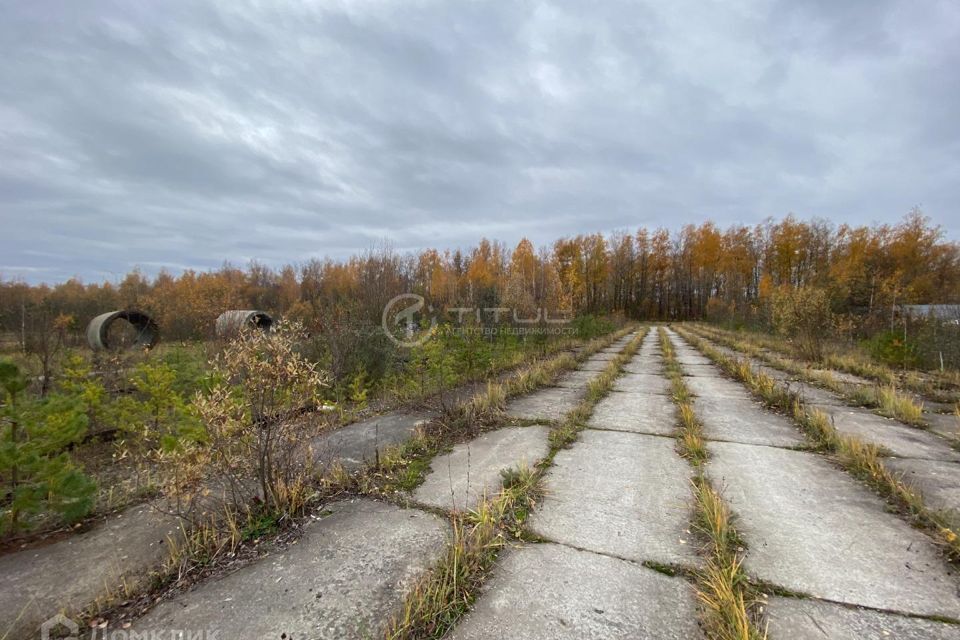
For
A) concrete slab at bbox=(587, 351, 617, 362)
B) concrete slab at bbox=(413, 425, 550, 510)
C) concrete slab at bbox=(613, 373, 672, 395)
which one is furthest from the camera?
concrete slab at bbox=(587, 351, 617, 362)

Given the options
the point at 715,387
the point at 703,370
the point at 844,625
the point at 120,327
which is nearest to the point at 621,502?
the point at 844,625

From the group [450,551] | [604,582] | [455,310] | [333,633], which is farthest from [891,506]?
[455,310]

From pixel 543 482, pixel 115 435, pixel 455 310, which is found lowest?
pixel 115 435

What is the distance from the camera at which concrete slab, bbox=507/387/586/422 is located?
15.2 feet

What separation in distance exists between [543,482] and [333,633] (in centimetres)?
175

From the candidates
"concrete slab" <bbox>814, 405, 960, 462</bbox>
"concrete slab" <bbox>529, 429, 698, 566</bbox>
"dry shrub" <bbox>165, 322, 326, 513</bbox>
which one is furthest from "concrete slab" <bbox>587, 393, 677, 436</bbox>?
"dry shrub" <bbox>165, 322, 326, 513</bbox>

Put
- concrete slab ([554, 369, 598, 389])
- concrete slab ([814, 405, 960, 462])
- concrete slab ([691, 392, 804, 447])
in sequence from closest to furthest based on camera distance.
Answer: concrete slab ([814, 405, 960, 462])
concrete slab ([691, 392, 804, 447])
concrete slab ([554, 369, 598, 389])

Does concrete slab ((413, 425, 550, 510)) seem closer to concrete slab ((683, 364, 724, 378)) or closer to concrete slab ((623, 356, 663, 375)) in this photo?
concrete slab ((623, 356, 663, 375))

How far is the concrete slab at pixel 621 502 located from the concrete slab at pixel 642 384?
2473 mm

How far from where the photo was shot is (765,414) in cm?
461

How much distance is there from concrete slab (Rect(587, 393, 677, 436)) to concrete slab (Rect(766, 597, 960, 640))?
2.38 m

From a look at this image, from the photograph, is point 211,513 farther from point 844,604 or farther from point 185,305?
point 185,305

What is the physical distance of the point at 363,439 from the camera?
397cm

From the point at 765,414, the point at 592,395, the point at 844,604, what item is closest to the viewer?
the point at 844,604
